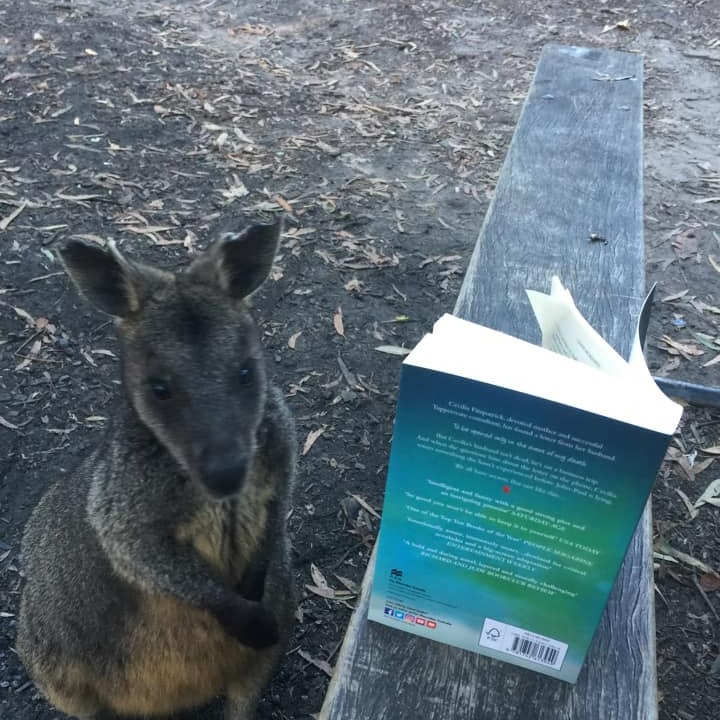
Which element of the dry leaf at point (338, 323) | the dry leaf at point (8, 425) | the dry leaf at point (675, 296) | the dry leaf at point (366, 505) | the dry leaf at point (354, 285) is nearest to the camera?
the dry leaf at point (366, 505)

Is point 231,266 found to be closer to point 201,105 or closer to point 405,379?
point 405,379

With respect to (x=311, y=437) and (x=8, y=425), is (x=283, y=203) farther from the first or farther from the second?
(x=8, y=425)

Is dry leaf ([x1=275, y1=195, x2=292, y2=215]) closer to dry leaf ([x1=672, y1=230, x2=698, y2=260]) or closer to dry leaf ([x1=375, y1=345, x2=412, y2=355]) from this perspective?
dry leaf ([x1=375, y1=345, x2=412, y2=355])

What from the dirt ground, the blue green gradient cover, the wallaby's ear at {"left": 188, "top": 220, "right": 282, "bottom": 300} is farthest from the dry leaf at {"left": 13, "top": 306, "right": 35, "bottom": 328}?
the blue green gradient cover

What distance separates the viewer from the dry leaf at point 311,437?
3.65 metres

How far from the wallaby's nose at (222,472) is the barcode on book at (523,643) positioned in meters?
0.65

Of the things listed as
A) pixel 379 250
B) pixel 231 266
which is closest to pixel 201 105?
pixel 379 250

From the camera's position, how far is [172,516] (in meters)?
2.09

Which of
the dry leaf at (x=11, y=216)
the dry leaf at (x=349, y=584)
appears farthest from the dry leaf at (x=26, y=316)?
the dry leaf at (x=349, y=584)

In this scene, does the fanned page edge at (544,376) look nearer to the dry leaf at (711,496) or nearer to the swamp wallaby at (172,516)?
the swamp wallaby at (172,516)

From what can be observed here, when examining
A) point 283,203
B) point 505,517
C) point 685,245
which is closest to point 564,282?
point 505,517

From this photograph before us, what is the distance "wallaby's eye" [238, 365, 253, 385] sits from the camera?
1990mm

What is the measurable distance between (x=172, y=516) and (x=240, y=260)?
72 cm

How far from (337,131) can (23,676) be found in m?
4.68
